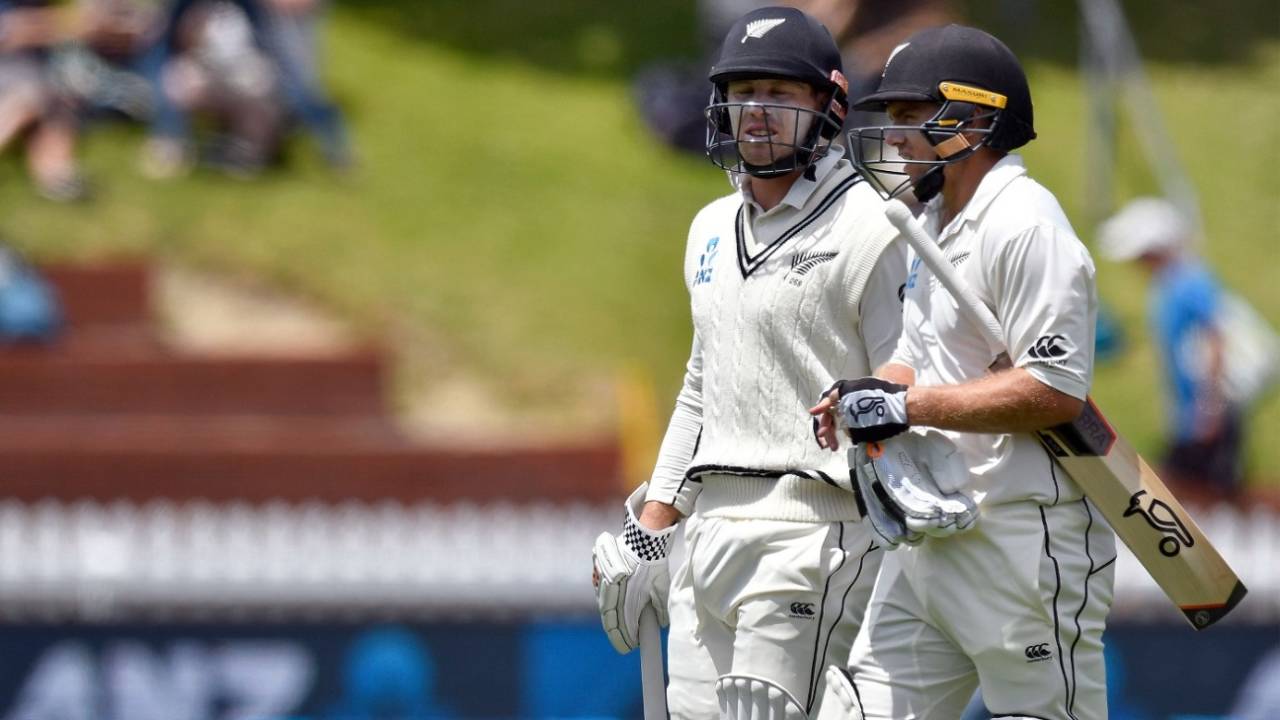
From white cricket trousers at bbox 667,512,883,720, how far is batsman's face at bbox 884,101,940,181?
83cm

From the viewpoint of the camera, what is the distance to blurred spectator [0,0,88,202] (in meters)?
16.2

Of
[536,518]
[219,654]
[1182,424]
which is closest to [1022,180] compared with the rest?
[219,654]

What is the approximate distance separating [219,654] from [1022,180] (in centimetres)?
607

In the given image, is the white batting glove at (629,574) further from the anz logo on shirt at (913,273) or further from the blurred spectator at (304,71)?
the blurred spectator at (304,71)

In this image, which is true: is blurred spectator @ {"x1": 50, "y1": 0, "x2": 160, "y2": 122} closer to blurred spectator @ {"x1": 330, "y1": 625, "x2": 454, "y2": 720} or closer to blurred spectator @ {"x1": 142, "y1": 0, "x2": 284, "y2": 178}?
blurred spectator @ {"x1": 142, "y1": 0, "x2": 284, "y2": 178}

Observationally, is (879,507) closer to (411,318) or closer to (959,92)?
(959,92)

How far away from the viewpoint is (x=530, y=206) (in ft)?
55.7

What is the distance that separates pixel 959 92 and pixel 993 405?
70 centimetres

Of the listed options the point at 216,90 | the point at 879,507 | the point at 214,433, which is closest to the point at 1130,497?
the point at 879,507

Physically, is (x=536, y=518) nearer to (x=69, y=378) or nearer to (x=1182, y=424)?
(x=69, y=378)

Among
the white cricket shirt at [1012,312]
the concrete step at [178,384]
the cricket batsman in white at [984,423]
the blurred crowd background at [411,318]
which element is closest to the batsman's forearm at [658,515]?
the cricket batsman in white at [984,423]

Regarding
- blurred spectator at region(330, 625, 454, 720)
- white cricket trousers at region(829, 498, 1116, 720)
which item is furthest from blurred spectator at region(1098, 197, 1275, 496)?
white cricket trousers at region(829, 498, 1116, 720)

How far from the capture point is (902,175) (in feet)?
13.4

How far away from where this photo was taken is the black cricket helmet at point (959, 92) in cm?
391
